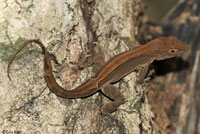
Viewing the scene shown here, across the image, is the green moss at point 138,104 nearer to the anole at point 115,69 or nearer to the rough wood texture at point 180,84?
the anole at point 115,69

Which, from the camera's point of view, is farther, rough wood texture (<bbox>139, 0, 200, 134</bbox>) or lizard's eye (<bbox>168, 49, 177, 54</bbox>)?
rough wood texture (<bbox>139, 0, 200, 134</bbox>)

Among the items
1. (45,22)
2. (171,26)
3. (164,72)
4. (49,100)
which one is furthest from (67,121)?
(171,26)

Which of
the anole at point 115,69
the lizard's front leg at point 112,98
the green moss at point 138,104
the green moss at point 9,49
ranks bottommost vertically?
the green moss at point 138,104

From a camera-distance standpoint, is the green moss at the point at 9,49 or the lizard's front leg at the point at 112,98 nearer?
the green moss at the point at 9,49

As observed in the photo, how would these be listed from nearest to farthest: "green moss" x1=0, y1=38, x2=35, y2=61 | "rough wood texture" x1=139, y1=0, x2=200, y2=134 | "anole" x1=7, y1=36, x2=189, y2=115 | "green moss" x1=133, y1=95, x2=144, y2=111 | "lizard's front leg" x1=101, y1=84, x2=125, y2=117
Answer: "green moss" x1=0, y1=38, x2=35, y2=61 → "anole" x1=7, y1=36, x2=189, y2=115 → "lizard's front leg" x1=101, y1=84, x2=125, y2=117 → "green moss" x1=133, y1=95, x2=144, y2=111 → "rough wood texture" x1=139, y1=0, x2=200, y2=134

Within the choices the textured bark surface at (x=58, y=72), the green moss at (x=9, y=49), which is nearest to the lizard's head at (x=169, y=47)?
the textured bark surface at (x=58, y=72)

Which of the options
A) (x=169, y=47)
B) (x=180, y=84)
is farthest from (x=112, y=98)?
(x=180, y=84)

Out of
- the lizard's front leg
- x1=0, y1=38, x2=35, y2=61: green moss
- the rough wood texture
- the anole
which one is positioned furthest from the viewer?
the rough wood texture

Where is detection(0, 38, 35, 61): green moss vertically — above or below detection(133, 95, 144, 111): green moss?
above

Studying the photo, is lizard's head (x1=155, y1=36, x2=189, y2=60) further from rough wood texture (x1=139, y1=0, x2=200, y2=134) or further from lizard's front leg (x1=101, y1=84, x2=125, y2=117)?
lizard's front leg (x1=101, y1=84, x2=125, y2=117)

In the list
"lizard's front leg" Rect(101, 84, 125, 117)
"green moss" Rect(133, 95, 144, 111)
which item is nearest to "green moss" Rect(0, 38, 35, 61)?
"lizard's front leg" Rect(101, 84, 125, 117)
